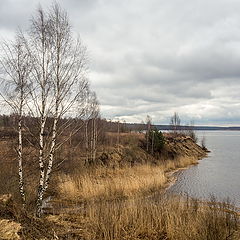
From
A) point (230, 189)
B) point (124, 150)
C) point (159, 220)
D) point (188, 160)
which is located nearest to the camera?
point (159, 220)

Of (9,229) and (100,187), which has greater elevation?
(9,229)

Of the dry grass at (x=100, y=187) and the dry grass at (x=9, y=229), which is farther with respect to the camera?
the dry grass at (x=100, y=187)

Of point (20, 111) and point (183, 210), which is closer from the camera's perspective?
point (183, 210)

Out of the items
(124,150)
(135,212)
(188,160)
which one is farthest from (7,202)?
(188,160)

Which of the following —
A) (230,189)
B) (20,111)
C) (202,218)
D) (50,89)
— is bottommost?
(230,189)

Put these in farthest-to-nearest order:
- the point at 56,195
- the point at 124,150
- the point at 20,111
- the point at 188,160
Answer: the point at 188,160 < the point at 124,150 < the point at 56,195 < the point at 20,111

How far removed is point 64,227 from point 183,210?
11.1 feet

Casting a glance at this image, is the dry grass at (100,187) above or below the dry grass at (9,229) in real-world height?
below

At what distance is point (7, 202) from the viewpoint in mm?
6801

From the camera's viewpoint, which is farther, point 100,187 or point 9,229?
point 100,187

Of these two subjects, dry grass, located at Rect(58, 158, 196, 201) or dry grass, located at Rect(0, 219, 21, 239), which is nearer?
dry grass, located at Rect(0, 219, 21, 239)

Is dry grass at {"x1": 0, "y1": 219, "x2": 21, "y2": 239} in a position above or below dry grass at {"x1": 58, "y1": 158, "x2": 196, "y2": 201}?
above

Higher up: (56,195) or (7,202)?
(7,202)

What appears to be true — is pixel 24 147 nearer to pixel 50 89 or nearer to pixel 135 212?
pixel 50 89
